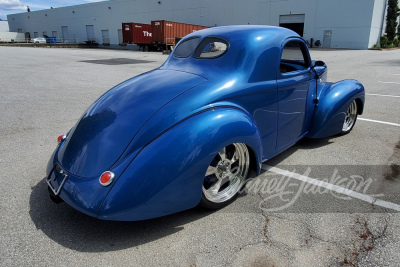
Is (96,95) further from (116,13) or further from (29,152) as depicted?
(116,13)

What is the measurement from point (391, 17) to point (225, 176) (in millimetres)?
43423

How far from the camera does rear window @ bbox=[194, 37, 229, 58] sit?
10.2ft

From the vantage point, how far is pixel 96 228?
2.48 meters

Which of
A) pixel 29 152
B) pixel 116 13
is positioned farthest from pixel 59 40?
pixel 29 152

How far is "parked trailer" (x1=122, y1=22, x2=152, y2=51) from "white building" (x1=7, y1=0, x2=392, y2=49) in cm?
1023

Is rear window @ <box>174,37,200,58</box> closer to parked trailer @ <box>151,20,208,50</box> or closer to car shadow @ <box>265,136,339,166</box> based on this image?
car shadow @ <box>265,136,339,166</box>

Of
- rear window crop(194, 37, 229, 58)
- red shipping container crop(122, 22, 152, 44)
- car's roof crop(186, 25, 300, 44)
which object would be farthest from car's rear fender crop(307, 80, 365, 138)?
red shipping container crop(122, 22, 152, 44)

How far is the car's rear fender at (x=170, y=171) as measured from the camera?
7.06 ft

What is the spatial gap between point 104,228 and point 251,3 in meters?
40.4

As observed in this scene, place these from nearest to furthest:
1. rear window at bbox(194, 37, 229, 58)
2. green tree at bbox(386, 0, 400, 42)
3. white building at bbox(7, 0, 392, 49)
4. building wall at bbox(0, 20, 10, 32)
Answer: rear window at bbox(194, 37, 229, 58) < white building at bbox(7, 0, 392, 49) < green tree at bbox(386, 0, 400, 42) < building wall at bbox(0, 20, 10, 32)

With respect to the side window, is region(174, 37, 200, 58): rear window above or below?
above

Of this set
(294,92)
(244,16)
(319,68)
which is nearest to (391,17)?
(244,16)

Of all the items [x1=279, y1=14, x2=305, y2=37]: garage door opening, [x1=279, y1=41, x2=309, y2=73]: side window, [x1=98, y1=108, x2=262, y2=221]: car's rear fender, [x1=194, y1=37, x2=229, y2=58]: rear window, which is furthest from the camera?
[x1=279, y1=14, x2=305, y2=37]: garage door opening

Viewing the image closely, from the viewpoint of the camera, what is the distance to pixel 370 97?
25.3ft
